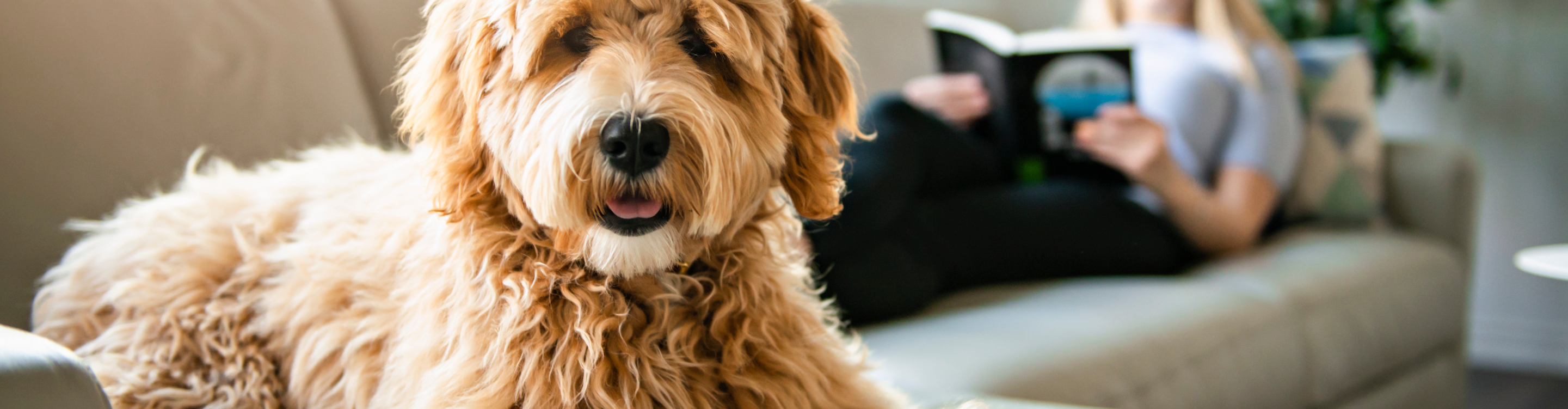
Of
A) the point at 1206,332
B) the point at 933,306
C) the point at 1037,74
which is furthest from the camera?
the point at 1037,74

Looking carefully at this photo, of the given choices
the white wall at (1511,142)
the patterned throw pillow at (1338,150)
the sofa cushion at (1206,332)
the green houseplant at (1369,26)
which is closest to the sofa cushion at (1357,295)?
the sofa cushion at (1206,332)

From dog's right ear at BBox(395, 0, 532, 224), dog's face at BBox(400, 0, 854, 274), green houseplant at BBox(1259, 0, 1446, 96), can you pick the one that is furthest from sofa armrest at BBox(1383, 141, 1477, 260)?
dog's right ear at BBox(395, 0, 532, 224)

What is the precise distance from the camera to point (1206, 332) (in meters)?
1.80

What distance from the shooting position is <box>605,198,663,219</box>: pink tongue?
0.78 metres

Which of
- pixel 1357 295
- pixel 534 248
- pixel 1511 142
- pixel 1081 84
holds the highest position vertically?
pixel 534 248

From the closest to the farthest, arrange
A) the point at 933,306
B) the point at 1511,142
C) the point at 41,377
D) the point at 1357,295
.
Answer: the point at 41,377 → the point at 933,306 → the point at 1357,295 → the point at 1511,142

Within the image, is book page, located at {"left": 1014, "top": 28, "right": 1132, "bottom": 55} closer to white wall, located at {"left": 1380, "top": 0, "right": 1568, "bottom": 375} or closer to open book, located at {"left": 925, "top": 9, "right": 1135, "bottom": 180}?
open book, located at {"left": 925, "top": 9, "right": 1135, "bottom": 180}

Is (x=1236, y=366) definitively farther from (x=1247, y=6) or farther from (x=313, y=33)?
(x=313, y=33)

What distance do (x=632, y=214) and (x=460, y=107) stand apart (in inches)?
8.2

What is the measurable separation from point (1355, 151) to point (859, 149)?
5.71 ft

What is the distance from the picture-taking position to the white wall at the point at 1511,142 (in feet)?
11.5

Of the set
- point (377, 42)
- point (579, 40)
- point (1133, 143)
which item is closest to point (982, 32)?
point (1133, 143)

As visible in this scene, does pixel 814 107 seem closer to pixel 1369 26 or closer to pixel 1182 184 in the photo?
pixel 1182 184

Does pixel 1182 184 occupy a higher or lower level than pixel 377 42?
lower
